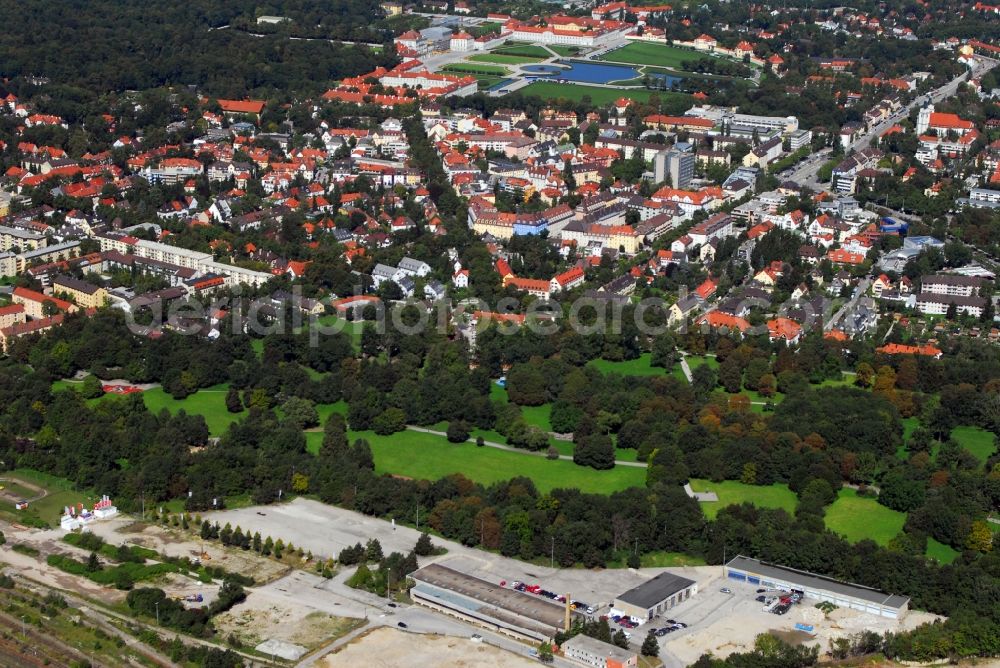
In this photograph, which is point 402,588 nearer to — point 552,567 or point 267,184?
point 552,567

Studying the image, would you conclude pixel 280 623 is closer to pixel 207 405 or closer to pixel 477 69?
pixel 207 405

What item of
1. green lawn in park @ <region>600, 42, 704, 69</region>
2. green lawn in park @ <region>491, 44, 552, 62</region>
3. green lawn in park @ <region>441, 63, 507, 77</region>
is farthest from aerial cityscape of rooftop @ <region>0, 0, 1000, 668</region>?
green lawn in park @ <region>491, 44, 552, 62</region>

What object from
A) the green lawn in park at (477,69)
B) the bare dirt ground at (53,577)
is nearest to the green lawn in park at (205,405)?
the bare dirt ground at (53,577)

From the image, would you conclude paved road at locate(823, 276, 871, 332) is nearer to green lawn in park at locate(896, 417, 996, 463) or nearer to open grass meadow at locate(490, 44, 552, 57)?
green lawn in park at locate(896, 417, 996, 463)

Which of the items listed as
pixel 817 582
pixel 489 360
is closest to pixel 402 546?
pixel 817 582

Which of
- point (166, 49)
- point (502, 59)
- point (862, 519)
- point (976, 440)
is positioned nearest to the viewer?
point (862, 519)

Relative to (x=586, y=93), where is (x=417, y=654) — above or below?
below

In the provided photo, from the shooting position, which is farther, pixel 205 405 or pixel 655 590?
pixel 205 405
